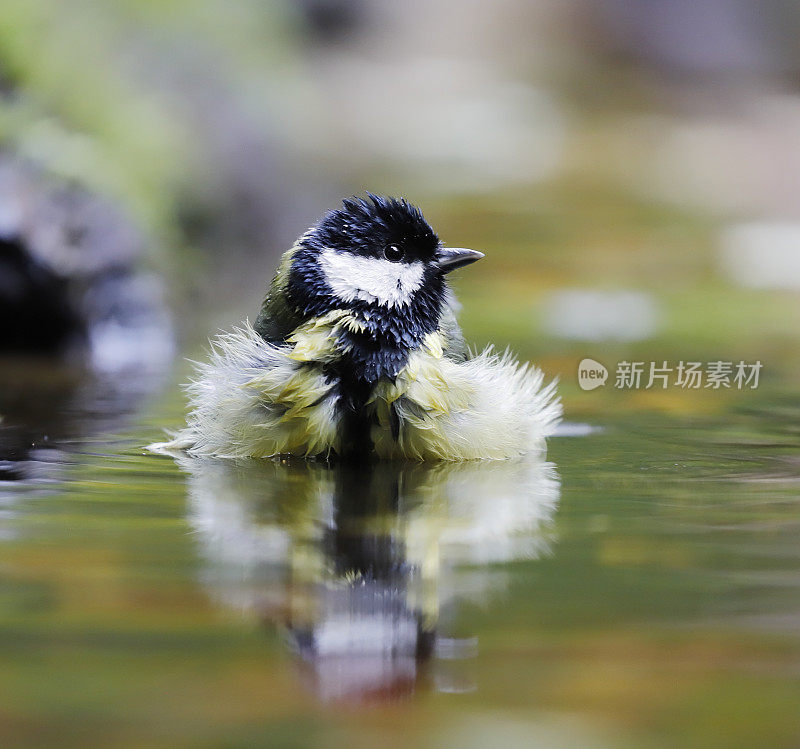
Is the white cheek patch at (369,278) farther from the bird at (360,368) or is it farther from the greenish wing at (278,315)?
the greenish wing at (278,315)

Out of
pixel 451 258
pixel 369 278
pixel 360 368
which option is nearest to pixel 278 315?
pixel 369 278

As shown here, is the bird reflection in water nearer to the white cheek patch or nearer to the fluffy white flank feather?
the fluffy white flank feather

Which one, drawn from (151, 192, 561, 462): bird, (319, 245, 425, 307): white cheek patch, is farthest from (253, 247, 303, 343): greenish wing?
(319, 245, 425, 307): white cheek patch

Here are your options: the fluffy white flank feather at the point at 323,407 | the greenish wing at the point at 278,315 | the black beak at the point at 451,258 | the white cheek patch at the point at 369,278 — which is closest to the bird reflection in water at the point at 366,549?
the fluffy white flank feather at the point at 323,407

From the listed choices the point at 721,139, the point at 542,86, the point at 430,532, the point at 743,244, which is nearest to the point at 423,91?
the point at 542,86

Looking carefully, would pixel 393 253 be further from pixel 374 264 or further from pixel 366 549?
pixel 366 549

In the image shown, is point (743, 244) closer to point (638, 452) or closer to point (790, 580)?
point (638, 452)
